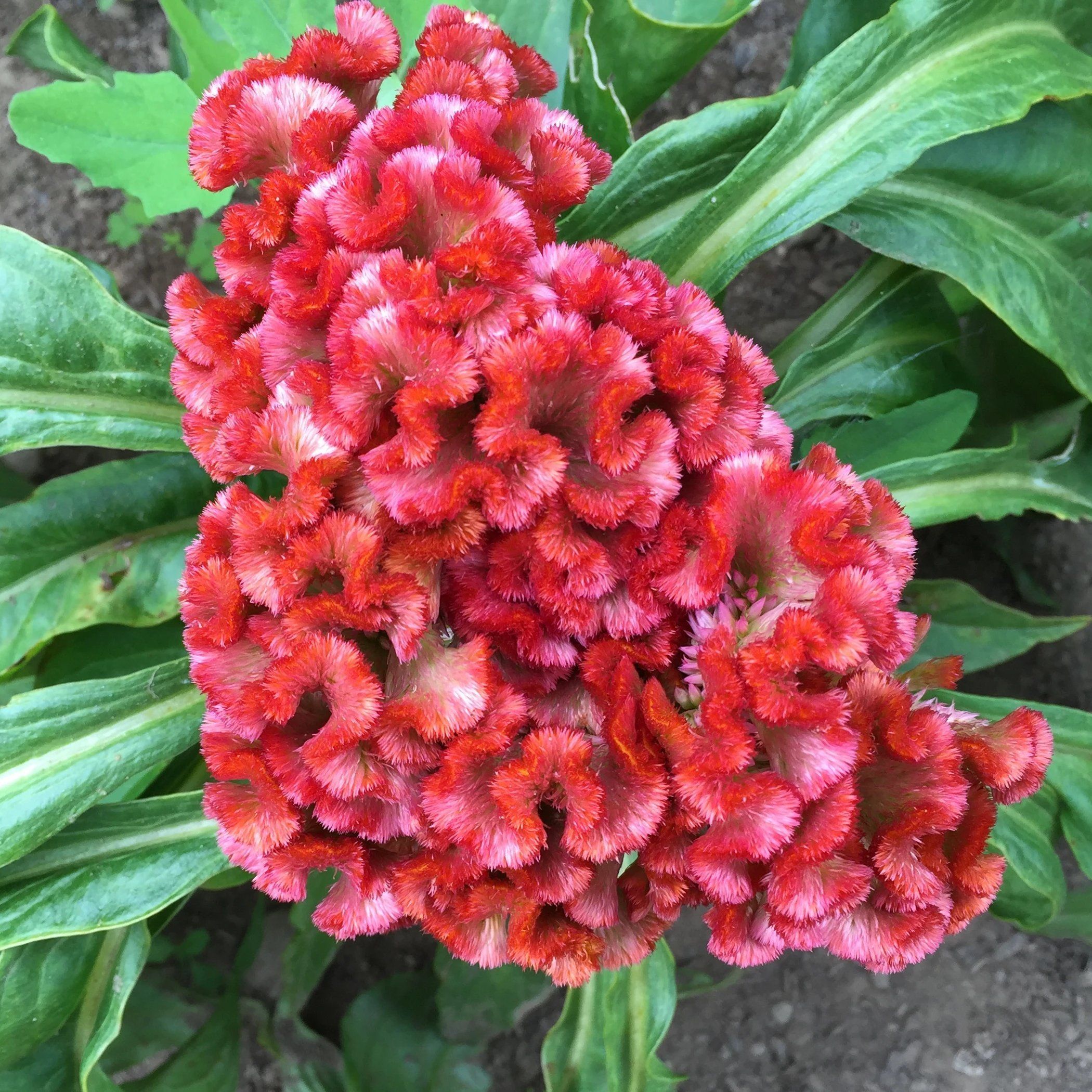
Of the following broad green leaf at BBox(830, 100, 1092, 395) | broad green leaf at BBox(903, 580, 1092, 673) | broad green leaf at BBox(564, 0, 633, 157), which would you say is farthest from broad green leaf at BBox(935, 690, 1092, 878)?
broad green leaf at BBox(564, 0, 633, 157)

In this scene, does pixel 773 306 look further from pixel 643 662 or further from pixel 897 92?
pixel 643 662

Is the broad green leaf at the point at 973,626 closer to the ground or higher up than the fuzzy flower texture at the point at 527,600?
closer to the ground

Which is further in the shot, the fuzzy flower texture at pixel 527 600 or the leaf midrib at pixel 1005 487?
the leaf midrib at pixel 1005 487

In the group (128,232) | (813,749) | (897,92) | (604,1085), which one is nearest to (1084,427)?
(897,92)

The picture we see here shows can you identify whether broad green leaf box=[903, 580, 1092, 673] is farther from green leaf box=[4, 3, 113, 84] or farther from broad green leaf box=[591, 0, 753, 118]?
green leaf box=[4, 3, 113, 84]

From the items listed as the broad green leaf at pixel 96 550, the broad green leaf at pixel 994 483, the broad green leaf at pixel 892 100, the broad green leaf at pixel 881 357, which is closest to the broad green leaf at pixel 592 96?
the broad green leaf at pixel 892 100

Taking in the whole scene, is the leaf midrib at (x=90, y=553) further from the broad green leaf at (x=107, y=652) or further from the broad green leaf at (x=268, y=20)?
the broad green leaf at (x=268, y=20)
